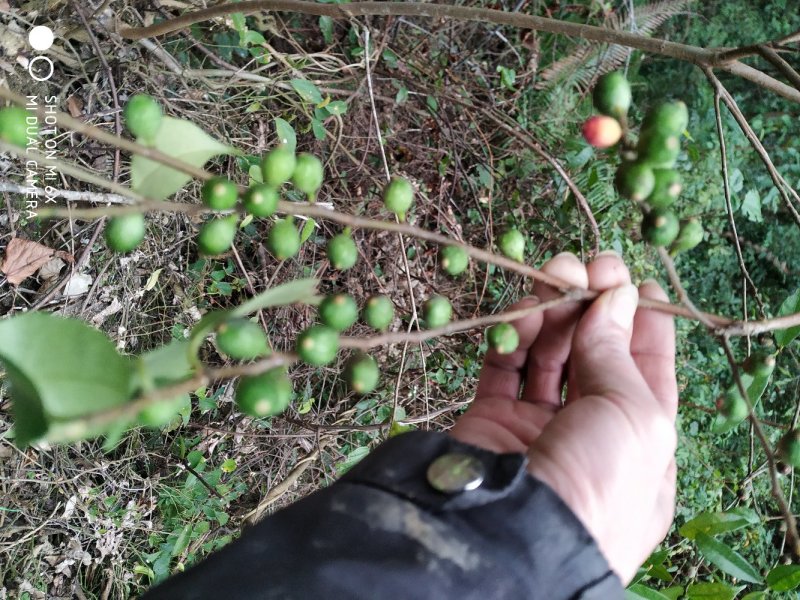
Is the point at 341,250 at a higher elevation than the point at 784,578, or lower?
higher

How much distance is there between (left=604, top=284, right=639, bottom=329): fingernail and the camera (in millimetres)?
1227

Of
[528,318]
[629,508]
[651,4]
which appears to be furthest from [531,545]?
[651,4]

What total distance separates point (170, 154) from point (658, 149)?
2.56 ft

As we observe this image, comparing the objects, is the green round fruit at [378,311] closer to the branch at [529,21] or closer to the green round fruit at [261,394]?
the green round fruit at [261,394]

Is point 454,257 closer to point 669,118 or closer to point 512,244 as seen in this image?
point 512,244

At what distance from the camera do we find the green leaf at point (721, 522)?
5.57 ft

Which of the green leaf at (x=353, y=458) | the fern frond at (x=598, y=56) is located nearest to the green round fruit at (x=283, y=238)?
the green leaf at (x=353, y=458)

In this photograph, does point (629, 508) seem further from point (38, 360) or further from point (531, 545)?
point (38, 360)

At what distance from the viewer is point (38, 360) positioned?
77 centimetres

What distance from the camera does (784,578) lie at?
1.69 metres

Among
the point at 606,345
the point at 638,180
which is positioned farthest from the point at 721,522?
the point at 638,180

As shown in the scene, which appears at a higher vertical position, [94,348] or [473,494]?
[94,348]

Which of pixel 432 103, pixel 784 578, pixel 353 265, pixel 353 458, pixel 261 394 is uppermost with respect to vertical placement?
pixel 261 394

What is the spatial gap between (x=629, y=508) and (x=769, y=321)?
1.42ft
